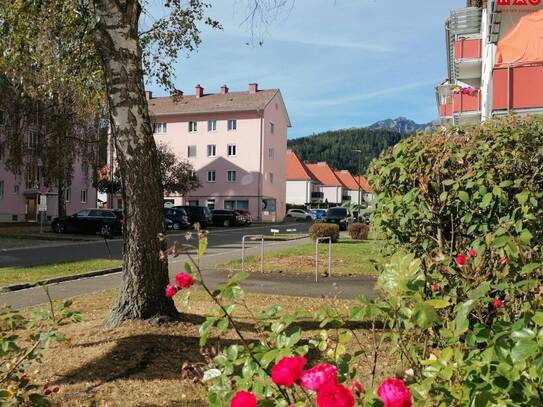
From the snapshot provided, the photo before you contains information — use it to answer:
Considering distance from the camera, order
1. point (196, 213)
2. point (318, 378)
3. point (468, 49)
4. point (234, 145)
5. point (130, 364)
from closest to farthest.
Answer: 1. point (318, 378)
2. point (130, 364)
3. point (468, 49)
4. point (196, 213)
5. point (234, 145)

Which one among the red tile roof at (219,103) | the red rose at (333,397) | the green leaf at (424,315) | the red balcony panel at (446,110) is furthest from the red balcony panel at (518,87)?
the red tile roof at (219,103)

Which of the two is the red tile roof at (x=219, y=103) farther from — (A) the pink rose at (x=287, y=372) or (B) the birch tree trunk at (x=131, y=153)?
(A) the pink rose at (x=287, y=372)

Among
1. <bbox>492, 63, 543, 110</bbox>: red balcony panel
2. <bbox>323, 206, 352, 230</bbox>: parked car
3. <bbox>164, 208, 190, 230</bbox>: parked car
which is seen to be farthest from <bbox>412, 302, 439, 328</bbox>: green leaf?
<bbox>323, 206, 352, 230</bbox>: parked car

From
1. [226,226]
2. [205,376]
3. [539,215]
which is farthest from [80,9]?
[226,226]

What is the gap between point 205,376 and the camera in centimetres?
194

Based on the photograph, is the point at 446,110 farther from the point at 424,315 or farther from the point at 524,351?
the point at 524,351

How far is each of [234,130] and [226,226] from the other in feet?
59.4

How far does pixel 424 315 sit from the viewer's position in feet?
5.63

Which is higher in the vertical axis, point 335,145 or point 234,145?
point 335,145

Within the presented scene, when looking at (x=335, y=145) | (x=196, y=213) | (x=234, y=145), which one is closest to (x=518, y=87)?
(x=196, y=213)

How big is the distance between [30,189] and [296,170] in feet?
176

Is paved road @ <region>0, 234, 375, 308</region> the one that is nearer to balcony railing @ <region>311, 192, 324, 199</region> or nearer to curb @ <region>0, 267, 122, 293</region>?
curb @ <region>0, 267, 122, 293</region>

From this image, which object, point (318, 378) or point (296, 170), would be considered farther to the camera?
point (296, 170)

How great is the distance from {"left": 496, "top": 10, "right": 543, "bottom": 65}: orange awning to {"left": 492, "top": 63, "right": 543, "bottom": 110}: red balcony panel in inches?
49.1
